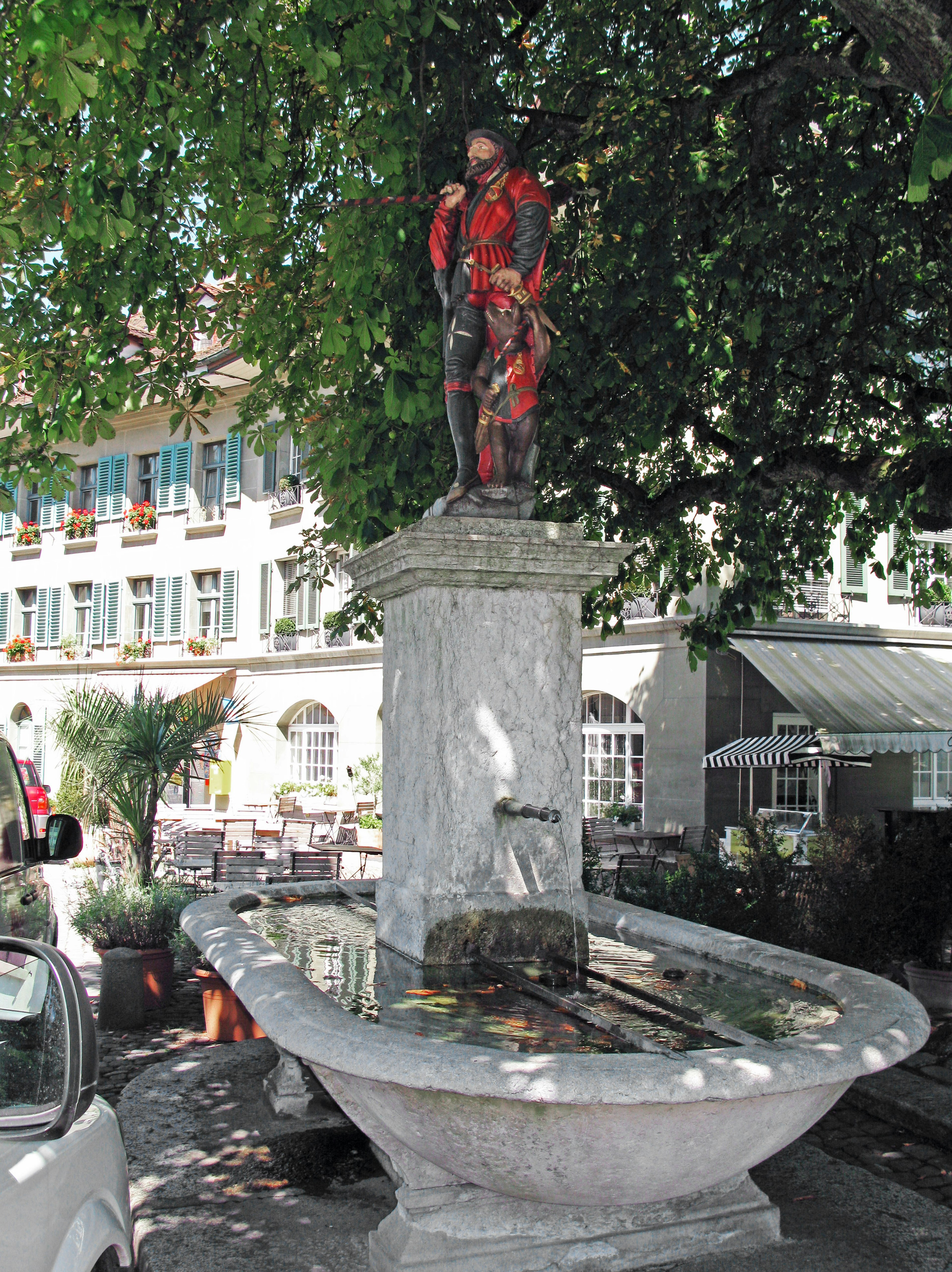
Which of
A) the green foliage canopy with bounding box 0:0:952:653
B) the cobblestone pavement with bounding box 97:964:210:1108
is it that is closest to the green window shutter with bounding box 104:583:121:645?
the green foliage canopy with bounding box 0:0:952:653

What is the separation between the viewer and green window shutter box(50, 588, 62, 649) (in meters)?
33.6

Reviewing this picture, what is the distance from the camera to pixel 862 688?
18.8m

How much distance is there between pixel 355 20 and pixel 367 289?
1.72 meters

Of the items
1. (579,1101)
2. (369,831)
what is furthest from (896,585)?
(579,1101)

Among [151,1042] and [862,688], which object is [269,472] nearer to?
[862,688]

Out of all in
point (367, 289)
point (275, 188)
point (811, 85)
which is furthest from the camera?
point (275, 188)

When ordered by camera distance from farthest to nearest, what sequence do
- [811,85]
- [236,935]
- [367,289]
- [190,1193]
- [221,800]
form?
[221,800], [811,85], [367,289], [236,935], [190,1193]

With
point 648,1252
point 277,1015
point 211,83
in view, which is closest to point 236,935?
point 277,1015

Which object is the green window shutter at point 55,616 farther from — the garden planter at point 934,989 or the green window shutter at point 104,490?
the garden planter at point 934,989

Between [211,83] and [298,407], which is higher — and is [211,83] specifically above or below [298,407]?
above

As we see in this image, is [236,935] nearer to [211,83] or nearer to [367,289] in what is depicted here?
[367,289]

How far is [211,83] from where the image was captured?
22.4ft

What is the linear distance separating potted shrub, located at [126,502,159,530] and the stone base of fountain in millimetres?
29789

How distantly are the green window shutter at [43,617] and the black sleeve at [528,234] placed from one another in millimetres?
31689
